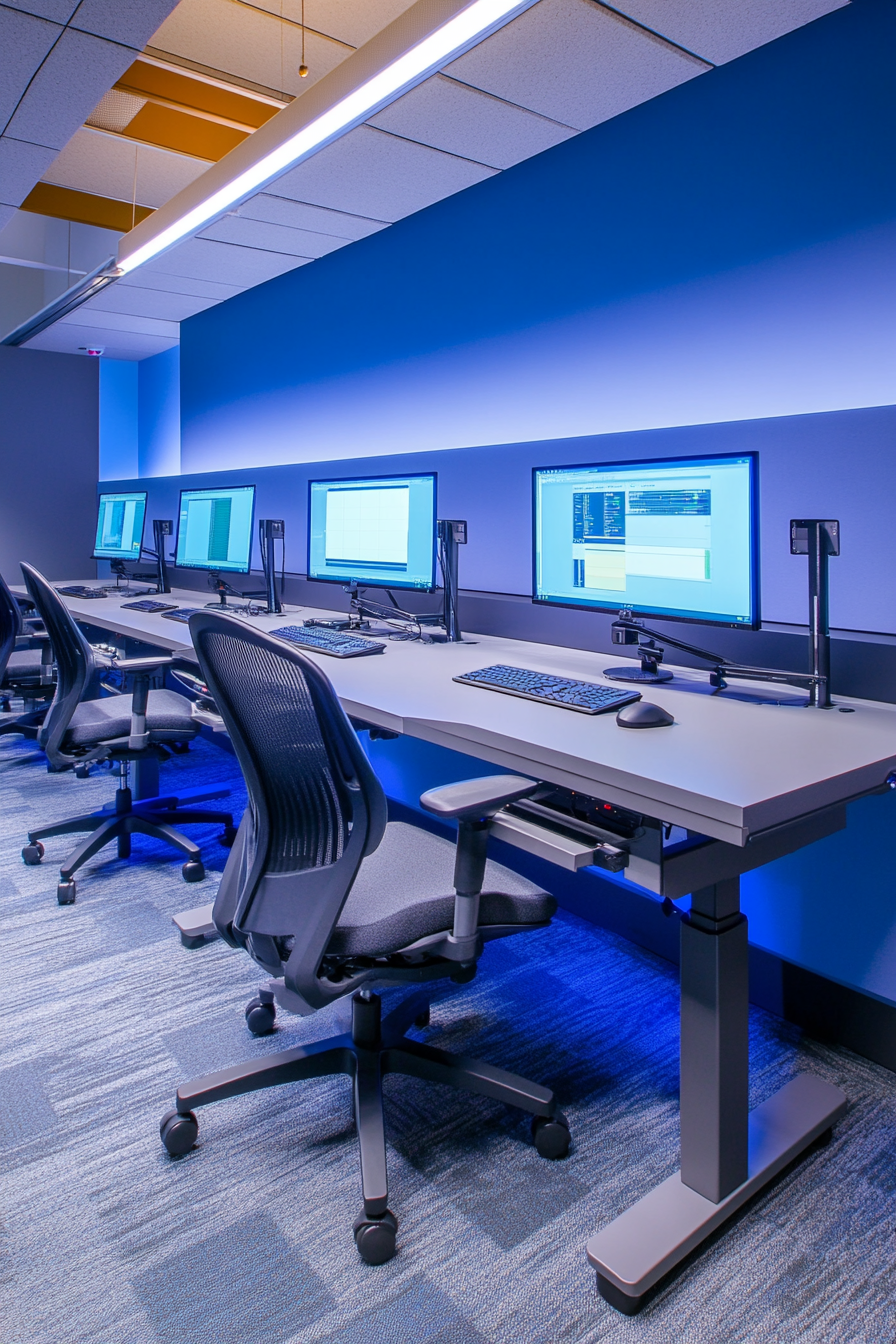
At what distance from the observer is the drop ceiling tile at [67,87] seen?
87.0 inches

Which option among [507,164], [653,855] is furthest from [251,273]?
[653,855]

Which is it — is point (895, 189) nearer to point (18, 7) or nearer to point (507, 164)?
point (507, 164)

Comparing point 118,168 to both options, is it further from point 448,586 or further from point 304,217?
point 448,586

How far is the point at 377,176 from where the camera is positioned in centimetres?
259

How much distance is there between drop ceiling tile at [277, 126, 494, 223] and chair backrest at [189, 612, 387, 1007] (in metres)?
1.88

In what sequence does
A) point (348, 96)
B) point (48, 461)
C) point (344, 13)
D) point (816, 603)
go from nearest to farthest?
point (816, 603), point (348, 96), point (344, 13), point (48, 461)

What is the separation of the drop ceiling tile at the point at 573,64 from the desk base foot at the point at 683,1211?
2177mm

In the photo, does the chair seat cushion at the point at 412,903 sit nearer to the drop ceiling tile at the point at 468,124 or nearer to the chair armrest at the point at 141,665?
the chair armrest at the point at 141,665

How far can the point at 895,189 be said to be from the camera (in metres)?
1.63

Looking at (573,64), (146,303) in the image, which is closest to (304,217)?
(573,64)

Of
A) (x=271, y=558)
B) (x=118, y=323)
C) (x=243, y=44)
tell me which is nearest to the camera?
(x=243, y=44)

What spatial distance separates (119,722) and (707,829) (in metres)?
1.90

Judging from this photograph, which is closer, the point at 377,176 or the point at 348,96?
the point at 348,96

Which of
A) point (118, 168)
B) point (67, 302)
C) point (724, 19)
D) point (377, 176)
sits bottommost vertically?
point (724, 19)
